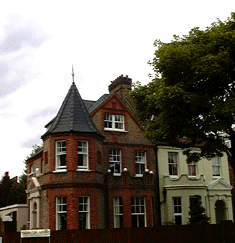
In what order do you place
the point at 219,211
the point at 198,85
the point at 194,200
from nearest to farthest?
the point at 198,85, the point at 194,200, the point at 219,211

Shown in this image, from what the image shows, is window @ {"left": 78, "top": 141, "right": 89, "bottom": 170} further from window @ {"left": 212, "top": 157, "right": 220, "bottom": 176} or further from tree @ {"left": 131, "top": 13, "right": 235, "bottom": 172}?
window @ {"left": 212, "top": 157, "right": 220, "bottom": 176}

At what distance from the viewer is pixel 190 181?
35500 millimetres

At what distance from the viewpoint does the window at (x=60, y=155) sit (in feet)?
94.4

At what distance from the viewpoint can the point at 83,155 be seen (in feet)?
95.8

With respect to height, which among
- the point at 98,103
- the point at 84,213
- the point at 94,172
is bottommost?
the point at 84,213

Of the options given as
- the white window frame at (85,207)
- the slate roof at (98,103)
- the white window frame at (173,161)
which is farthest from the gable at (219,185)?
the white window frame at (85,207)

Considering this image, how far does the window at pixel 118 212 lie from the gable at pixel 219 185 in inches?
367

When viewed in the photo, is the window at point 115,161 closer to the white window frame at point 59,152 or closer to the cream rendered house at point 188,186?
the cream rendered house at point 188,186

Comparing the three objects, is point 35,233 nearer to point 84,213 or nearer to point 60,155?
point 84,213

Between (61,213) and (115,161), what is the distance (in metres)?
6.39

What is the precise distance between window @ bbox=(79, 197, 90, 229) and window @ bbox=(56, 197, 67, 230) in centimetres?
105

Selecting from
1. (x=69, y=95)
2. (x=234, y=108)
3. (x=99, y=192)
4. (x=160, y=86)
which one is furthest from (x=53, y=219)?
(x=234, y=108)

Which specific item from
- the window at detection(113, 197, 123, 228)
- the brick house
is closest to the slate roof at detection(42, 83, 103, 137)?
the brick house

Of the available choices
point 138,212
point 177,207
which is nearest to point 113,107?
point 138,212
